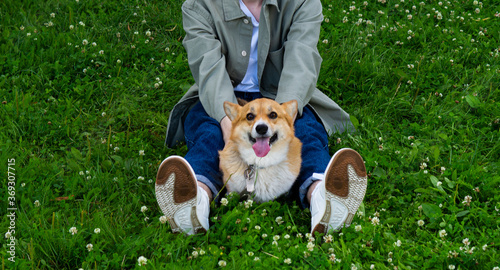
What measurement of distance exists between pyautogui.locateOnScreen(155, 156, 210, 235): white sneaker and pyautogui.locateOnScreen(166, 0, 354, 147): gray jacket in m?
0.87

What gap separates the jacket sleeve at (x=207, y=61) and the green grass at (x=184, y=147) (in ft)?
2.63

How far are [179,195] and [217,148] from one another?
2.59 feet

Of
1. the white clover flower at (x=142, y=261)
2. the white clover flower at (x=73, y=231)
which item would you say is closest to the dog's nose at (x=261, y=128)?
the white clover flower at (x=142, y=261)

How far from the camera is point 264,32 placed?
4.48 meters

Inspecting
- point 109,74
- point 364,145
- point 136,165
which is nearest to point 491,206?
point 364,145

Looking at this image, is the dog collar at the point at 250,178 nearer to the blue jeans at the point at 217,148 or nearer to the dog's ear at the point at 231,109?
the blue jeans at the point at 217,148

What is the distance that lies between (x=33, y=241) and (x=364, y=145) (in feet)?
9.51

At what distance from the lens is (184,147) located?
4863 millimetres

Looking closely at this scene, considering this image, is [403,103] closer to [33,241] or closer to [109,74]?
[109,74]

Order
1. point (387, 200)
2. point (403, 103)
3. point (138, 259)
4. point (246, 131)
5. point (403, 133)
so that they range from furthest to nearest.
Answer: point (403, 103), point (403, 133), point (387, 200), point (246, 131), point (138, 259)

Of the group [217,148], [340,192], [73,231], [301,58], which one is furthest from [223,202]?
[301,58]

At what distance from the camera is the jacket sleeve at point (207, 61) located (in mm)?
4270

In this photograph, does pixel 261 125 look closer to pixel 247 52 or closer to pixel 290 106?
pixel 290 106

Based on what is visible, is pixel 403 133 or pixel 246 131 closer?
pixel 246 131
